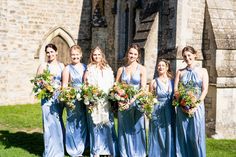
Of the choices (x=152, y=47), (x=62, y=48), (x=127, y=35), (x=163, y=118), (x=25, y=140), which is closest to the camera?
(x=163, y=118)

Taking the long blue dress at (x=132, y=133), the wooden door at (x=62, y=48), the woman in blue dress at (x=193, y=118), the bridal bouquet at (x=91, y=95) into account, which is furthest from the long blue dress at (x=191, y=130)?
the wooden door at (x=62, y=48)

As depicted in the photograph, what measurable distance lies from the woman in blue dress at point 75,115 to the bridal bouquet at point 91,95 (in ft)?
1.30

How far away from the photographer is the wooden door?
16734 millimetres

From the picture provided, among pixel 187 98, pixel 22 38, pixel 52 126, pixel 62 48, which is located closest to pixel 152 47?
pixel 52 126

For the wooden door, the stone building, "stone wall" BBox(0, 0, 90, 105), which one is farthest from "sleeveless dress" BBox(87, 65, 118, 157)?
the wooden door

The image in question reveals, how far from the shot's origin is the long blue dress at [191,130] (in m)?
6.20

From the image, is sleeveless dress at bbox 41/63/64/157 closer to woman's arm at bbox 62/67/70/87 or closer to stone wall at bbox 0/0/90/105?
woman's arm at bbox 62/67/70/87

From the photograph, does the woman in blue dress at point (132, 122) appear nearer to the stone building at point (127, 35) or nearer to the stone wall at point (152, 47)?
the stone building at point (127, 35)

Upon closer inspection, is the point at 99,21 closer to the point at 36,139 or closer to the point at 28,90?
the point at 28,90

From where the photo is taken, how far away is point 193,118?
6.20m

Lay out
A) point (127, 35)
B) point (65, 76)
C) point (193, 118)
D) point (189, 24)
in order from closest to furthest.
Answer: point (193, 118), point (65, 76), point (189, 24), point (127, 35)

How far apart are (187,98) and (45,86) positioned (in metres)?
2.64

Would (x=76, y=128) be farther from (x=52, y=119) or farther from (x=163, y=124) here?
(x=163, y=124)

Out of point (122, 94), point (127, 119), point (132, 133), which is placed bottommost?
point (132, 133)
